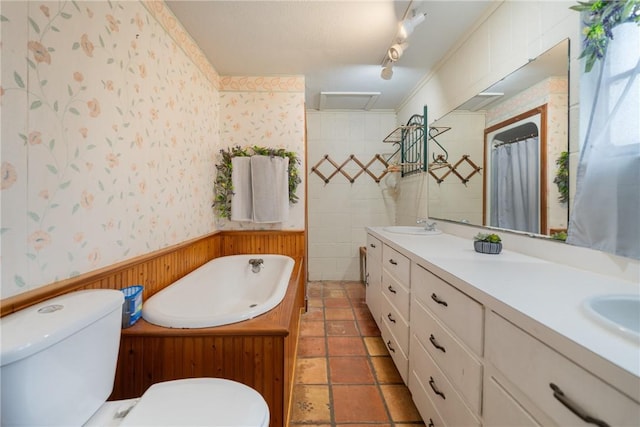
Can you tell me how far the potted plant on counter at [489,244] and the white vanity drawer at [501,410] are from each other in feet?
2.36

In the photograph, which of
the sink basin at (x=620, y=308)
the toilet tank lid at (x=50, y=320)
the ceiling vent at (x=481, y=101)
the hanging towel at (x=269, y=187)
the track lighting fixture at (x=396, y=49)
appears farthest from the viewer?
the hanging towel at (x=269, y=187)

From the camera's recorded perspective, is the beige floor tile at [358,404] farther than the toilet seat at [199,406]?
Yes

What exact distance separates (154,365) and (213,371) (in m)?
0.25

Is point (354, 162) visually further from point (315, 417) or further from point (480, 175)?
point (315, 417)

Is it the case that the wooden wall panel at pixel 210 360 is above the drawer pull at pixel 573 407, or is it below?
below

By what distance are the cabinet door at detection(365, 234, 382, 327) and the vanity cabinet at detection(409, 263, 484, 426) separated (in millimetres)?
666

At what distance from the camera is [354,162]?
337cm

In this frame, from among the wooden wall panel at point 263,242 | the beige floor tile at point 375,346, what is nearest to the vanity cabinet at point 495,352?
the beige floor tile at point 375,346

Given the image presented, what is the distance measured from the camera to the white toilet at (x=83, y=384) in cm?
57

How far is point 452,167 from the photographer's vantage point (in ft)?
6.47

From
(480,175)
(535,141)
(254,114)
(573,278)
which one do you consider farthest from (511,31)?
(254,114)

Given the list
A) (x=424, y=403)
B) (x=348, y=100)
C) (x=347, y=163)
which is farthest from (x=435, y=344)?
(x=348, y=100)

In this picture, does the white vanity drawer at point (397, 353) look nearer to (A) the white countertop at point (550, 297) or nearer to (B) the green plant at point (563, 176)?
(A) the white countertop at point (550, 297)

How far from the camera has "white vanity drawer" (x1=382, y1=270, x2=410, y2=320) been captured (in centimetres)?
142
